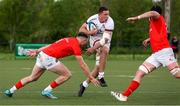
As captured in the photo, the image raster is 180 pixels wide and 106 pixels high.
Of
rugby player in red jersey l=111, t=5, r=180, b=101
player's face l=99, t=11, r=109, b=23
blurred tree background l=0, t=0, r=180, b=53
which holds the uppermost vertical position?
player's face l=99, t=11, r=109, b=23

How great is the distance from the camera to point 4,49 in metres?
46.2

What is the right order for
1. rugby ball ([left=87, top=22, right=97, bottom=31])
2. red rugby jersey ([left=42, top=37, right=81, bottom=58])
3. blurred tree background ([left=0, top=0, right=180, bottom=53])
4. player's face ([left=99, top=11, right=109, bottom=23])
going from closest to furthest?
red rugby jersey ([left=42, top=37, right=81, bottom=58])
player's face ([left=99, top=11, right=109, bottom=23])
rugby ball ([left=87, top=22, right=97, bottom=31])
blurred tree background ([left=0, top=0, right=180, bottom=53])

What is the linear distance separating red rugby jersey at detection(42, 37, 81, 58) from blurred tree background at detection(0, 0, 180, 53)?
4336 cm

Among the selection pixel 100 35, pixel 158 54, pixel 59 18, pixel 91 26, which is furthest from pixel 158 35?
pixel 59 18

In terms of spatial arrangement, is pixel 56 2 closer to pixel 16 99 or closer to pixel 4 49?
pixel 4 49

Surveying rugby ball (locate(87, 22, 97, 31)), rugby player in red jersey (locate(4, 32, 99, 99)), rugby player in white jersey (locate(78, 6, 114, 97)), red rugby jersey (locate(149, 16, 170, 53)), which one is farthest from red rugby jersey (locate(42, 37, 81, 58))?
red rugby jersey (locate(149, 16, 170, 53))

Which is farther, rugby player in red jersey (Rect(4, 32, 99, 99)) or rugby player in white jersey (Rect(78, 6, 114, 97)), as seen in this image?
rugby player in white jersey (Rect(78, 6, 114, 97))

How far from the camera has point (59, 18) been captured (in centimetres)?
6650

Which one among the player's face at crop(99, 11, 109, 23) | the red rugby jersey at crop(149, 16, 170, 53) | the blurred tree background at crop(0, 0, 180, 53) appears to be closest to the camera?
the red rugby jersey at crop(149, 16, 170, 53)

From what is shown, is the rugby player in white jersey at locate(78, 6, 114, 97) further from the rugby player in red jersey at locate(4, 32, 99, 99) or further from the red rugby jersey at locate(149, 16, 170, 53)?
the red rugby jersey at locate(149, 16, 170, 53)

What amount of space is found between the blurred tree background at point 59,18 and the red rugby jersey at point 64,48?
142ft

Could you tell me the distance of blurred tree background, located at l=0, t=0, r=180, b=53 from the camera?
61938 mm

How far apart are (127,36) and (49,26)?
1007 centimetres

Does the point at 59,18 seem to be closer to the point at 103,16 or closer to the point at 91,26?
the point at 91,26
